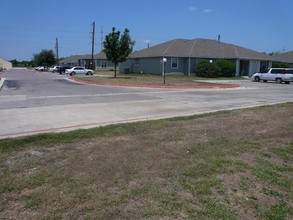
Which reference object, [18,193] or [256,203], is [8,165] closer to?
[18,193]

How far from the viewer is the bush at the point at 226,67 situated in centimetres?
4084

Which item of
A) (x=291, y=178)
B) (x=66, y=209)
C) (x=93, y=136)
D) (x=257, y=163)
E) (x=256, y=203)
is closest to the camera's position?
(x=66, y=209)

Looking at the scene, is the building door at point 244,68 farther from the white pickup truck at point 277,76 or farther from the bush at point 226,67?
the white pickup truck at point 277,76

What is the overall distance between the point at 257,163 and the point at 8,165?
4.28m

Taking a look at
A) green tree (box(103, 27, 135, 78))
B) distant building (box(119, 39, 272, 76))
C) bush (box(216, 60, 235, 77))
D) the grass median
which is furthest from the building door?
the grass median

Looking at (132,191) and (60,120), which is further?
(60,120)

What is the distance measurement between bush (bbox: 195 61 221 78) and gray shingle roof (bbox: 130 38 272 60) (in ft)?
7.11

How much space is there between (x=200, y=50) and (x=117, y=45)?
1462cm

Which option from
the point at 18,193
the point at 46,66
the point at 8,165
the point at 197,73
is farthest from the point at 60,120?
the point at 46,66

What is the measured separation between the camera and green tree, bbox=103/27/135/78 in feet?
113

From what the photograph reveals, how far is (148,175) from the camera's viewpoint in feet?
14.8

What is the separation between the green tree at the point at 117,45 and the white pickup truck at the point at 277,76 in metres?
16.2

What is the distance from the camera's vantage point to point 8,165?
4.84 meters

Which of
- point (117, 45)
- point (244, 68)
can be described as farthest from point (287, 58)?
point (117, 45)
